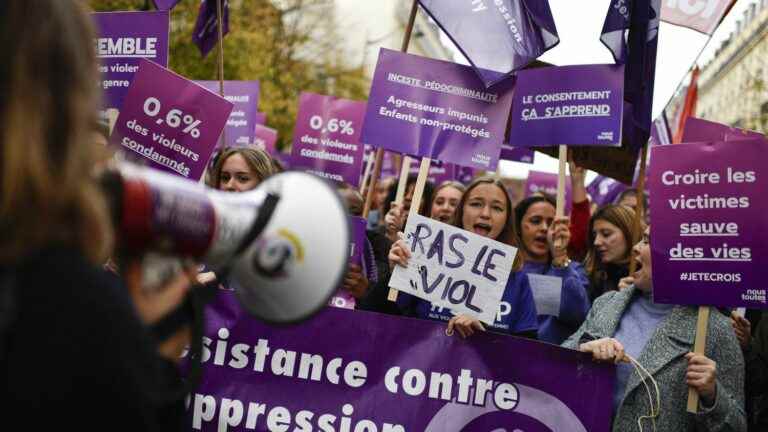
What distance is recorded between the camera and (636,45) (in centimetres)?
527

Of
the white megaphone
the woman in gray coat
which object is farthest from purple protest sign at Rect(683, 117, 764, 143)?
the white megaphone

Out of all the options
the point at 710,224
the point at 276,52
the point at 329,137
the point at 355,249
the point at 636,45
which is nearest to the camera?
the point at 710,224

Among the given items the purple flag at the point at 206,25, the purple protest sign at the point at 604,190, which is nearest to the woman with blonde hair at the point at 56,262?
the purple flag at the point at 206,25

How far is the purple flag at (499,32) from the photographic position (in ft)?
16.0

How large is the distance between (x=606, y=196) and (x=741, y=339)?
5.63 metres

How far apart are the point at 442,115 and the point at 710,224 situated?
157 centimetres

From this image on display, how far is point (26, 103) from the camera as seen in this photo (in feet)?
4.55

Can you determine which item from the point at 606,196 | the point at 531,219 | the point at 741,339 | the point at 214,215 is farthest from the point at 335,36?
the point at 214,215

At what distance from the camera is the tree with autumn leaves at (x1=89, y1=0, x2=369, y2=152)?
1683cm

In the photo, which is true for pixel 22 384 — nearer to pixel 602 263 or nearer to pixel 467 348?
pixel 467 348

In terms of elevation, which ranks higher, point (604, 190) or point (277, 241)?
point (604, 190)

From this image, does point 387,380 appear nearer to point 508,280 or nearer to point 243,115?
point 508,280

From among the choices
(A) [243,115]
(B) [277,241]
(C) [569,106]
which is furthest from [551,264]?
(B) [277,241]

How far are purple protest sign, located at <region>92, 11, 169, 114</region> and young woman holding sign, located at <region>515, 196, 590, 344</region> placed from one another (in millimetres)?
2443
